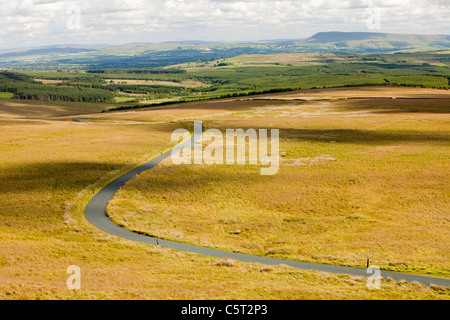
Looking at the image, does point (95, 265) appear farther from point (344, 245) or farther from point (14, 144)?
point (14, 144)

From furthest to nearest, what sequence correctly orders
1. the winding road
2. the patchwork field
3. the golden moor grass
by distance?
1. the golden moor grass
2. the winding road
3. the patchwork field

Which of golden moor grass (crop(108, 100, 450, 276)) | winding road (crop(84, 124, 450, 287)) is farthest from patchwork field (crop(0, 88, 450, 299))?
winding road (crop(84, 124, 450, 287))

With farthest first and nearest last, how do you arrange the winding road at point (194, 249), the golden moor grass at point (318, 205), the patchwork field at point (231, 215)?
the golden moor grass at point (318, 205), the winding road at point (194, 249), the patchwork field at point (231, 215)

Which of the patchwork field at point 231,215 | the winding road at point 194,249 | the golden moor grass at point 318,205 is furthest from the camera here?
the golden moor grass at point 318,205

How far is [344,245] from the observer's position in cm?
4559

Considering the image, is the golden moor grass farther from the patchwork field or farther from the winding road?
the winding road

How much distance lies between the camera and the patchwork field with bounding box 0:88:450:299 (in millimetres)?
35188

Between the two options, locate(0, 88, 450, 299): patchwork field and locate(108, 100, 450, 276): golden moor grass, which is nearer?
locate(0, 88, 450, 299): patchwork field

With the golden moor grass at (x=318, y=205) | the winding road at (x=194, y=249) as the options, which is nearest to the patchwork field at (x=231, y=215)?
the golden moor grass at (x=318, y=205)

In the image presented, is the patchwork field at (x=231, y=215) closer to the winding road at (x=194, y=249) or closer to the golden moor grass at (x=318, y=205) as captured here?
the golden moor grass at (x=318, y=205)

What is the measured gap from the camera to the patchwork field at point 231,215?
115 ft

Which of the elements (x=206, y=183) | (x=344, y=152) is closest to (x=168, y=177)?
(x=206, y=183)

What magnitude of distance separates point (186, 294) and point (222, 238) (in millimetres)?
16419

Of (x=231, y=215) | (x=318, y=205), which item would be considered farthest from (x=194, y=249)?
(x=318, y=205)
